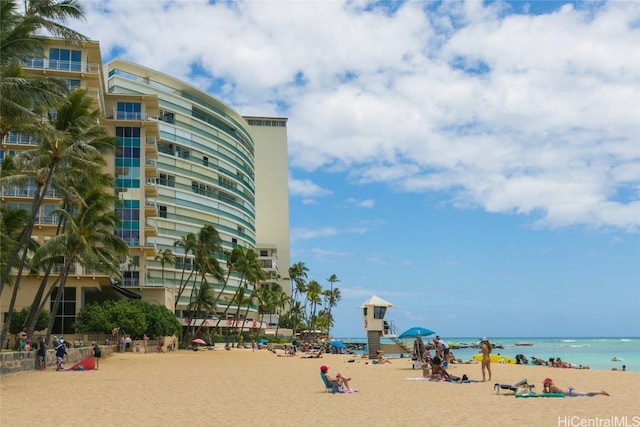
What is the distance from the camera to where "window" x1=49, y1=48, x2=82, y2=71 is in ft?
172

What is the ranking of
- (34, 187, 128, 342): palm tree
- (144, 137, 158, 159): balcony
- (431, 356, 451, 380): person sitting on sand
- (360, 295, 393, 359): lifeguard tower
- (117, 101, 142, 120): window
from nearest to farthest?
(431, 356, 451, 380): person sitting on sand, (34, 187, 128, 342): palm tree, (360, 295, 393, 359): lifeguard tower, (117, 101, 142, 120): window, (144, 137, 158, 159): balcony

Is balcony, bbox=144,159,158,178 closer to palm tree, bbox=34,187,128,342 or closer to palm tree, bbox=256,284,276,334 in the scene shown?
palm tree, bbox=34,187,128,342

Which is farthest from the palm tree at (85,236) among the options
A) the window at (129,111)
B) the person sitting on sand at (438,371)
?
the window at (129,111)

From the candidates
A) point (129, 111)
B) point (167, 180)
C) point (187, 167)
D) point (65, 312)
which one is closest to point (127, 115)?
point (129, 111)

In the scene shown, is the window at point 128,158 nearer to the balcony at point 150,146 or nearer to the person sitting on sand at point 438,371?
the balcony at point 150,146

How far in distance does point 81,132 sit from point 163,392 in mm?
16159

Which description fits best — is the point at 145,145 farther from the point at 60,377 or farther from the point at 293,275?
the point at 293,275

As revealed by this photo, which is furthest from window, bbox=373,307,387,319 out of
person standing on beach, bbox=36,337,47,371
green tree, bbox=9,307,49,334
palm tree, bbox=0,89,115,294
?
green tree, bbox=9,307,49,334

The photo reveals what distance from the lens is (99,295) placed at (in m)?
52.3

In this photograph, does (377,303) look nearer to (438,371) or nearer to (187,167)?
(438,371)

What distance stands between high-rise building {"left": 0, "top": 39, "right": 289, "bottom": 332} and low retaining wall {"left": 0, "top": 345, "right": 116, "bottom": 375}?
419 inches

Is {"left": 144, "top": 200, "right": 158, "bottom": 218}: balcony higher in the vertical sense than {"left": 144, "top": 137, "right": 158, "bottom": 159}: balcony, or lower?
lower

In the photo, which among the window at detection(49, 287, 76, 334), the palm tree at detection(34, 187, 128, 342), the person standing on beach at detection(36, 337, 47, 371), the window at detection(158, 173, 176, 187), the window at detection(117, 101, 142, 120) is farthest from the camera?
the window at detection(158, 173, 176, 187)

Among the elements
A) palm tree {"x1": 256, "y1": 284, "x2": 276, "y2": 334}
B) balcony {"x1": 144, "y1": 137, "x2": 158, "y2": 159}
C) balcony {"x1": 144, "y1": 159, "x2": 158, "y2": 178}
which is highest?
balcony {"x1": 144, "y1": 137, "x2": 158, "y2": 159}
